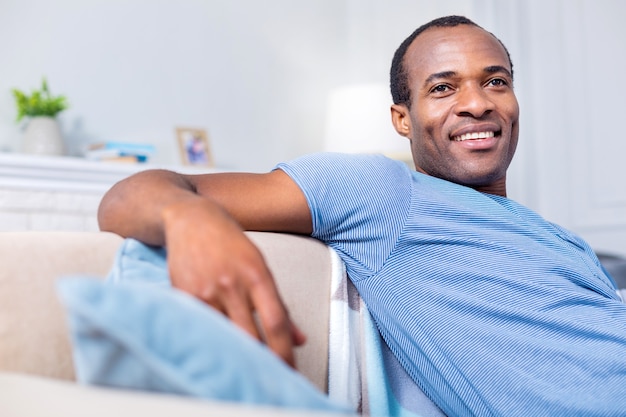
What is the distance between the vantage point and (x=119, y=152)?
2.96 metres


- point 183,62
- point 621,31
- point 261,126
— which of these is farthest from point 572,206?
point 183,62

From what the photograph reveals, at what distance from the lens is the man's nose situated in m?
1.44

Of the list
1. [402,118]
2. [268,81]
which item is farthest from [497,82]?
[268,81]

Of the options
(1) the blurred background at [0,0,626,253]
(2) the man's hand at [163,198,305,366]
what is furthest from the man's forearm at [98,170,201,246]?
(1) the blurred background at [0,0,626,253]

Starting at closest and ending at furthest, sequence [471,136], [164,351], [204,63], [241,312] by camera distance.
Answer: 1. [164,351]
2. [241,312]
3. [471,136]
4. [204,63]

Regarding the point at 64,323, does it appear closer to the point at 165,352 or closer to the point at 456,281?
the point at 165,352

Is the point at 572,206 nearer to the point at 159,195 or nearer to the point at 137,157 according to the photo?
the point at 137,157

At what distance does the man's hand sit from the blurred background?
2.58 meters

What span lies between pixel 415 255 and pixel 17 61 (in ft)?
7.85

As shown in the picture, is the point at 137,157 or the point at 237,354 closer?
the point at 237,354

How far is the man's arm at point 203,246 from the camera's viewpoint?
608 millimetres

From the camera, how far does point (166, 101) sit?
132 inches

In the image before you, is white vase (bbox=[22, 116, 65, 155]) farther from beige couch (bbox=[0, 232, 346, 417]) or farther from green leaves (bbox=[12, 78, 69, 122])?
beige couch (bbox=[0, 232, 346, 417])

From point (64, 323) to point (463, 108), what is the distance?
3.06 feet
